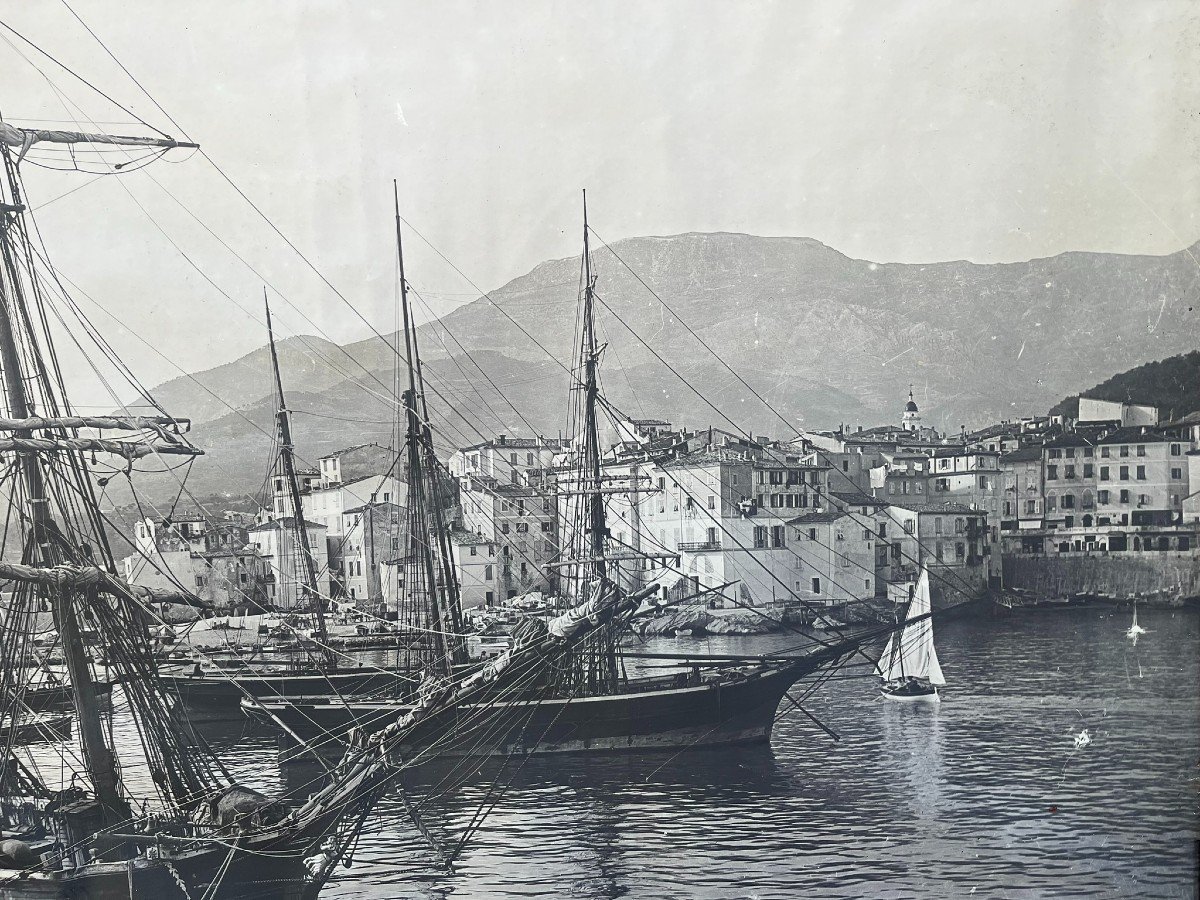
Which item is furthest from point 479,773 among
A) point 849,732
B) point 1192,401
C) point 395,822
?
point 1192,401

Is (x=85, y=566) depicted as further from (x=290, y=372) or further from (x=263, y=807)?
(x=290, y=372)

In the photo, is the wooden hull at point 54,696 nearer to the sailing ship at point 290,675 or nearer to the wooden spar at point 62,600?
the wooden spar at point 62,600

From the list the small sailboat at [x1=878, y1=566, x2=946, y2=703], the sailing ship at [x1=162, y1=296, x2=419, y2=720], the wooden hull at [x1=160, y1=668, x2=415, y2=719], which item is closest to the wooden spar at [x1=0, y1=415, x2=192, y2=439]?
the sailing ship at [x1=162, y1=296, x2=419, y2=720]

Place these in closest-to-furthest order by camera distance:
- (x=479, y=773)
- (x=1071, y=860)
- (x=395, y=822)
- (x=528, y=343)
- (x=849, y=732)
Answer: (x=1071, y=860) < (x=395, y=822) < (x=479, y=773) < (x=849, y=732) < (x=528, y=343)

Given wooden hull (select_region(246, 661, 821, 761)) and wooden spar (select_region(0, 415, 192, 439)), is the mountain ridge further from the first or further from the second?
wooden hull (select_region(246, 661, 821, 761))

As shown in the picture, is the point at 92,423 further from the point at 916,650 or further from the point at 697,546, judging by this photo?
the point at 916,650

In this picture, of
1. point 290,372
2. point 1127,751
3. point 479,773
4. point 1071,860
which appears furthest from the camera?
point 290,372

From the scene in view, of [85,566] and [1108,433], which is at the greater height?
[1108,433]
